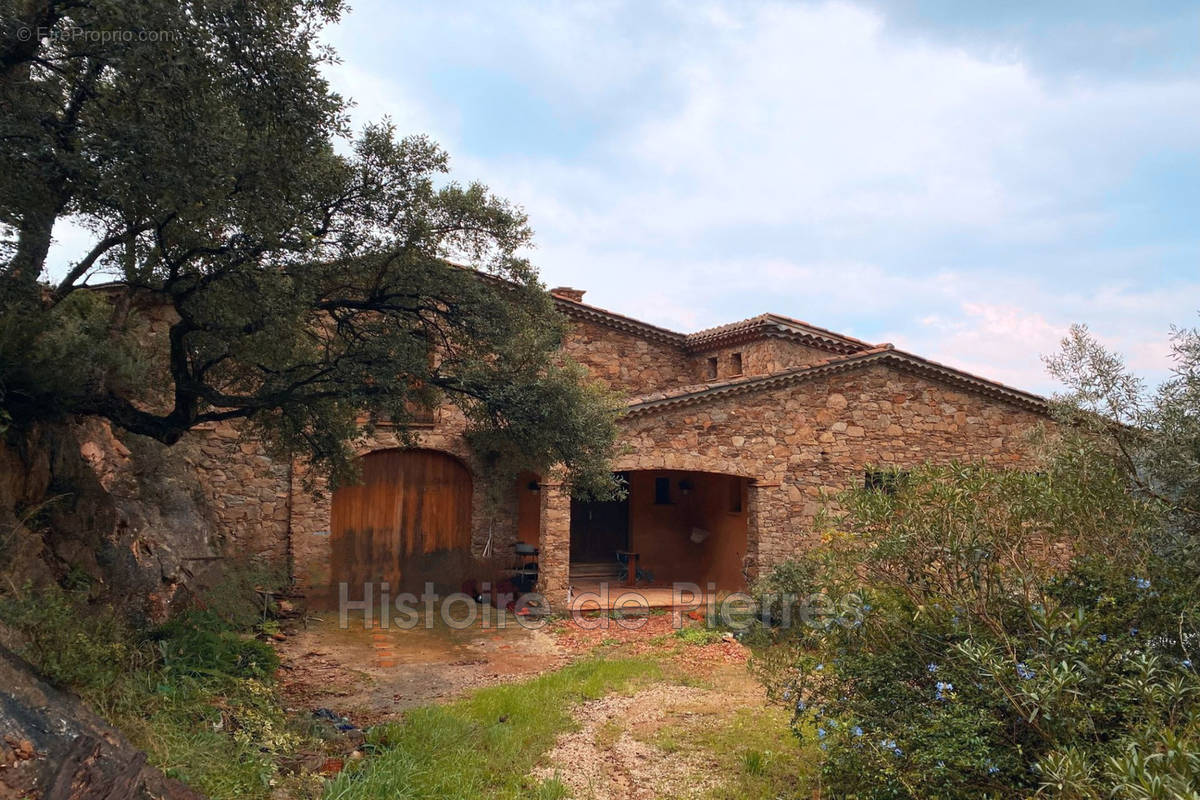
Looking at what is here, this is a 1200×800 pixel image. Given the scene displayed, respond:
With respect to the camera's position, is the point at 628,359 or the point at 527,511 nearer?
the point at 527,511

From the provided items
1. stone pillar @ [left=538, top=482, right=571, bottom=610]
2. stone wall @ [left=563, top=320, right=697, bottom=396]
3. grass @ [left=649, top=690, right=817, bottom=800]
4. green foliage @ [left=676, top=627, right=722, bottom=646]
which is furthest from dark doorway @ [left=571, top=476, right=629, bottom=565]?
grass @ [left=649, top=690, right=817, bottom=800]

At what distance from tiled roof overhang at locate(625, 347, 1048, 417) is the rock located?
8385mm

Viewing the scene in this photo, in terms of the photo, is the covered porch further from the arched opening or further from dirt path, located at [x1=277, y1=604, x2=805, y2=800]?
dirt path, located at [x1=277, y1=604, x2=805, y2=800]

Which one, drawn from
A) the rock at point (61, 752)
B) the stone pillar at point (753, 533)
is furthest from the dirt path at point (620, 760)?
the stone pillar at point (753, 533)

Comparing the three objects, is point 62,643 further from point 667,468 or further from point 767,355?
point 767,355

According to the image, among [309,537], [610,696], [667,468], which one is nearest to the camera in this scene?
[610,696]

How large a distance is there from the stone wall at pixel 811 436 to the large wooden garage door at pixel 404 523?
147 inches

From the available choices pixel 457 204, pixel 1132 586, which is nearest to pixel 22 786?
pixel 457 204

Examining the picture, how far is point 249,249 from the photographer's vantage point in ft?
19.9

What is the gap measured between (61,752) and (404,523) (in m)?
9.51

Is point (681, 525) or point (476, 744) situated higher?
point (681, 525)

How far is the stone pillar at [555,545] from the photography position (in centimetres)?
1212

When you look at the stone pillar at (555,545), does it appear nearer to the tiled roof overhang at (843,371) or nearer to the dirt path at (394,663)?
the dirt path at (394,663)

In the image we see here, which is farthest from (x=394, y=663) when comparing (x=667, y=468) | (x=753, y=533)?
(x=753, y=533)
